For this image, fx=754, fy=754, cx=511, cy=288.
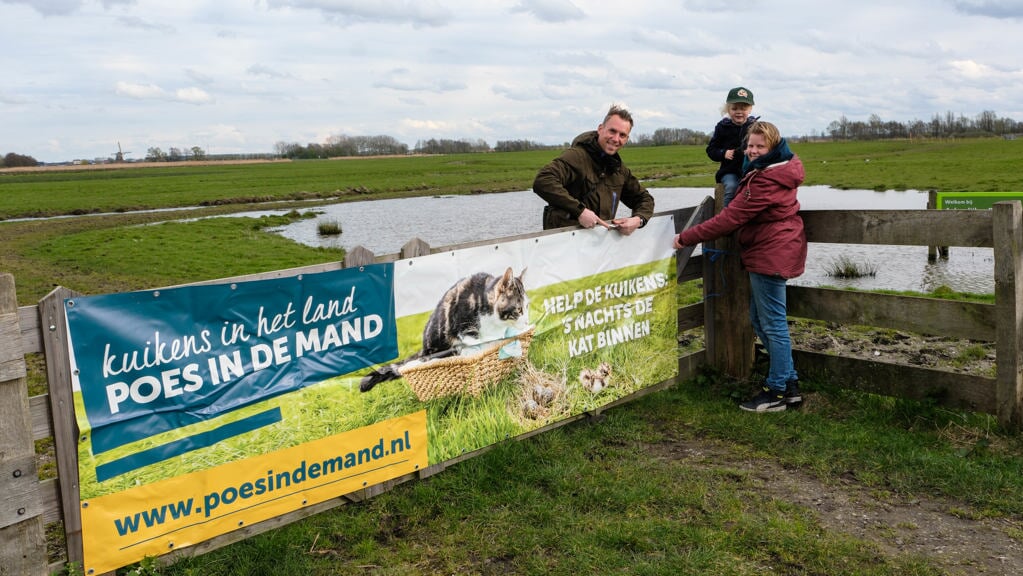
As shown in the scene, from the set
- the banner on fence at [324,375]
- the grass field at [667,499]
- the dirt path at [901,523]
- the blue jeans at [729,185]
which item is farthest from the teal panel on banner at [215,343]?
the blue jeans at [729,185]

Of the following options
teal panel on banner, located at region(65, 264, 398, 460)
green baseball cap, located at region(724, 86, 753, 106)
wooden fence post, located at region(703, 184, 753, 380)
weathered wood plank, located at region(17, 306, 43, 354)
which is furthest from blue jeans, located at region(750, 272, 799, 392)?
weathered wood plank, located at region(17, 306, 43, 354)

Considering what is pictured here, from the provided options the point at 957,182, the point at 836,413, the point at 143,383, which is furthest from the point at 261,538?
the point at 957,182

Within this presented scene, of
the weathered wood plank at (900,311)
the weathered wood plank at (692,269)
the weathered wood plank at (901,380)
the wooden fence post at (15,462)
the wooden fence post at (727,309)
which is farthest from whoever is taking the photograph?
the weathered wood plank at (692,269)

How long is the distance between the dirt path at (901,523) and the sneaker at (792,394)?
1.15 meters

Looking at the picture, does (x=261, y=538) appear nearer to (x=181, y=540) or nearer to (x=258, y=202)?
(x=181, y=540)

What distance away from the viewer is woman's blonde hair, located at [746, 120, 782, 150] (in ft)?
20.3

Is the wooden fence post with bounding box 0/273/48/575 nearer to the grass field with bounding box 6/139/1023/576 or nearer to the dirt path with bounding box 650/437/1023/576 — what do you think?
the grass field with bounding box 6/139/1023/576

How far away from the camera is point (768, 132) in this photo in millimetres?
6184

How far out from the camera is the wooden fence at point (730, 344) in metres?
3.68

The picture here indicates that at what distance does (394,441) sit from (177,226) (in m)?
31.6

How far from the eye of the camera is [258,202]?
185ft

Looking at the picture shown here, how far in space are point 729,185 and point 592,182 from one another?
1.63 metres

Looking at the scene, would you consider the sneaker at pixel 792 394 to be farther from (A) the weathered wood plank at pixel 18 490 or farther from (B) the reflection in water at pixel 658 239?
(A) the weathered wood plank at pixel 18 490

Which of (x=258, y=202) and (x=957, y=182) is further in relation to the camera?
(x=258, y=202)
